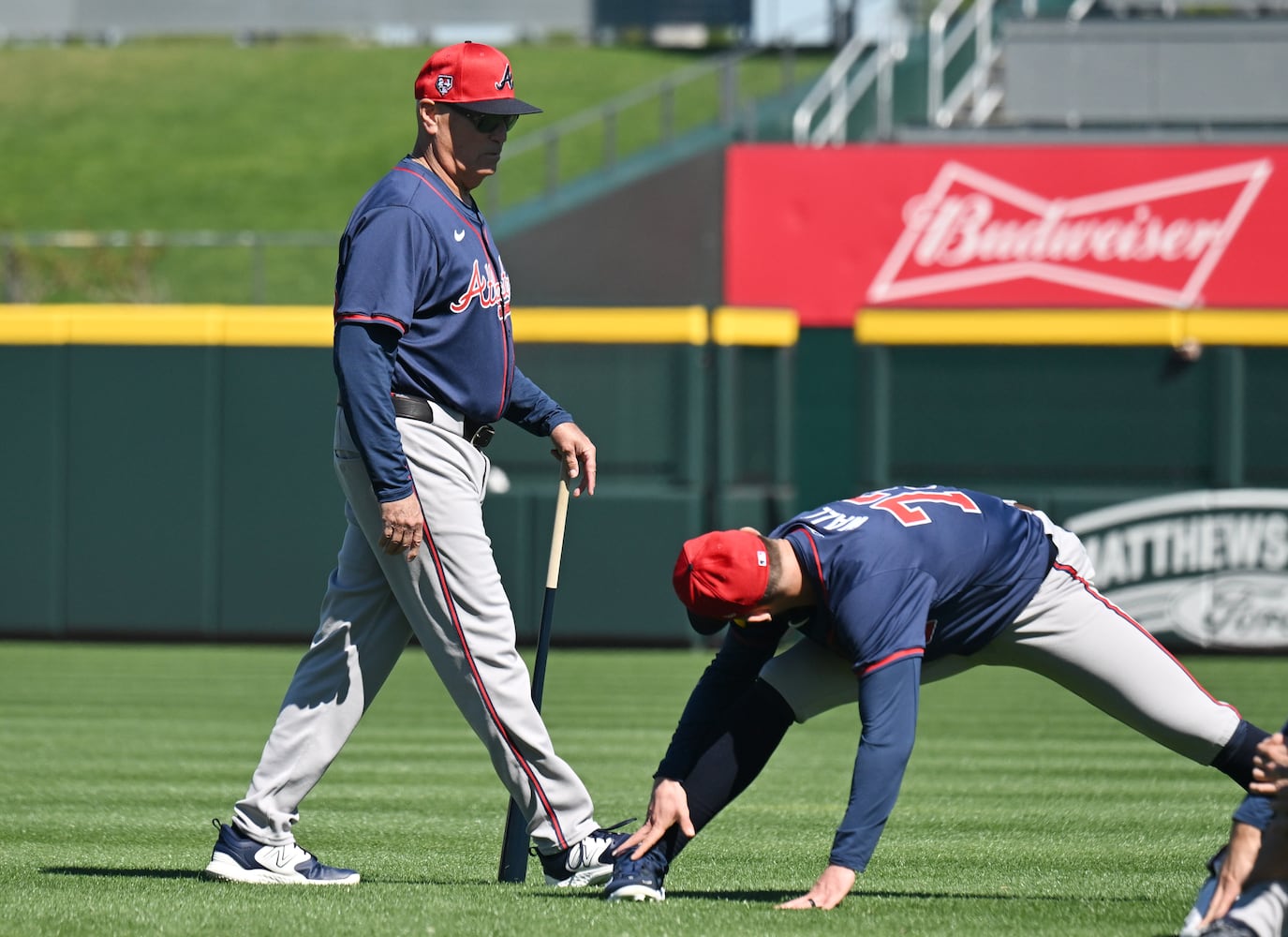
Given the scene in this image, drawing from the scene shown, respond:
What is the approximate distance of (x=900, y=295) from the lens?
16.3 metres

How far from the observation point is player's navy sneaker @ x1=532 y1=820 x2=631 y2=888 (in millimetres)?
4793

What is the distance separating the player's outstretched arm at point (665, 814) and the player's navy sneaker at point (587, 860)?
0.20m

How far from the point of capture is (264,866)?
4.88m

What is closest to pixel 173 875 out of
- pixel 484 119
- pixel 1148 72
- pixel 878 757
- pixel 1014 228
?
pixel 878 757

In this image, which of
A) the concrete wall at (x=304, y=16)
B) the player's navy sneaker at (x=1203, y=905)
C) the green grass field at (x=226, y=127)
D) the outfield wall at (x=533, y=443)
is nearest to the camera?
the player's navy sneaker at (x=1203, y=905)

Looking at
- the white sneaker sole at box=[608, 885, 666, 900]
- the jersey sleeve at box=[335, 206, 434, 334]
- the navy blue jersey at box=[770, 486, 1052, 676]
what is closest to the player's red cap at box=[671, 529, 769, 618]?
the navy blue jersey at box=[770, 486, 1052, 676]

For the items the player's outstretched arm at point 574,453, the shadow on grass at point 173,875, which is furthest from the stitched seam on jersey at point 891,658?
the shadow on grass at point 173,875

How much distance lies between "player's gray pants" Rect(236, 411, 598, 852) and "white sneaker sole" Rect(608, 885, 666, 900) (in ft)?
0.84

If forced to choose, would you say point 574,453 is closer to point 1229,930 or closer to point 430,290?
point 430,290

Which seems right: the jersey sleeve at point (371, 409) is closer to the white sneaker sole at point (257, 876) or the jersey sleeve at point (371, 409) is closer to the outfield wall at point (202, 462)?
the white sneaker sole at point (257, 876)

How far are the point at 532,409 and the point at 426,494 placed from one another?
1.88 ft

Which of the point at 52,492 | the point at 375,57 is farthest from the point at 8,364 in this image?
the point at 375,57

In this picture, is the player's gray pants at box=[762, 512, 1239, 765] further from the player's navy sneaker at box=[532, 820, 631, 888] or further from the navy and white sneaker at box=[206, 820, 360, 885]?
the navy and white sneaker at box=[206, 820, 360, 885]

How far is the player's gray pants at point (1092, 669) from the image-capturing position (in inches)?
179
